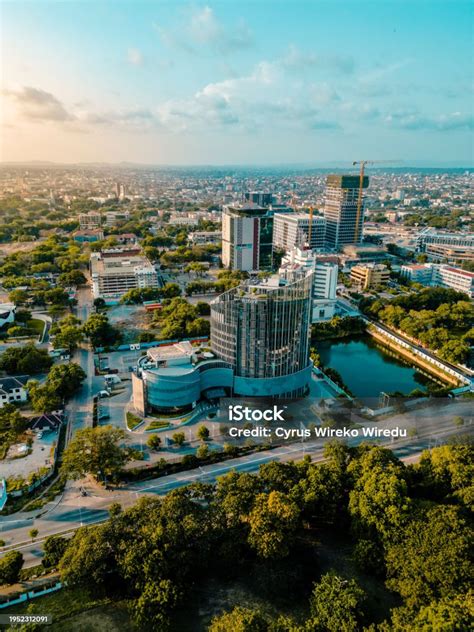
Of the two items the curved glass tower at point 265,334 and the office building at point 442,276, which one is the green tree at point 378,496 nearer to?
the curved glass tower at point 265,334

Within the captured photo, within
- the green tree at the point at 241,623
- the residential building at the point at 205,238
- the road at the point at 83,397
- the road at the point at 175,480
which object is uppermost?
the residential building at the point at 205,238

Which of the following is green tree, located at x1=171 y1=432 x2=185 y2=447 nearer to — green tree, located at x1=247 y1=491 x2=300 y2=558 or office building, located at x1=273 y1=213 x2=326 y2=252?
green tree, located at x1=247 y1=491 x2=300 y2=558

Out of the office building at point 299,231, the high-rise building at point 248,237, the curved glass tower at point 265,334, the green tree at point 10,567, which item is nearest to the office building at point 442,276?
the office building at point 299,231

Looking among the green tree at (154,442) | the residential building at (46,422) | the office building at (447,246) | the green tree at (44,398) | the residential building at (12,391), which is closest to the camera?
the green tree at (154,442)

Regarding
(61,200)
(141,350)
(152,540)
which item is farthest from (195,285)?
(61,200)

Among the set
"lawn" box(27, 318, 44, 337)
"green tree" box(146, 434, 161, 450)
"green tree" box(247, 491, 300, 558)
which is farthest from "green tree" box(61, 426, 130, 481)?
"lawn" box(27, 318, 44, 337)

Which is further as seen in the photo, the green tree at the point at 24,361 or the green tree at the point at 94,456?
the green tree at the point at 24,361
